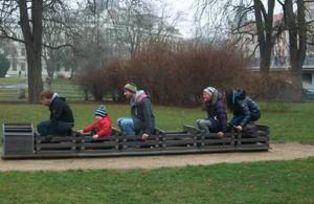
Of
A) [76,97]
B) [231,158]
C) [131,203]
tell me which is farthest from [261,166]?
[76,97]

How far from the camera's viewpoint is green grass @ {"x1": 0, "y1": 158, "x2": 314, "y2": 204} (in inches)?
308

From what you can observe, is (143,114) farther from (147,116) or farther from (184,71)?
(184,71)

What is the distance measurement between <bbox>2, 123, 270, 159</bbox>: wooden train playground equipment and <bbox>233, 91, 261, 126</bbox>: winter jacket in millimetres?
278

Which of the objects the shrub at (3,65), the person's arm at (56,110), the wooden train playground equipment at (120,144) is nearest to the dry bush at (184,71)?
the wooden train playground equipment at (120,144)

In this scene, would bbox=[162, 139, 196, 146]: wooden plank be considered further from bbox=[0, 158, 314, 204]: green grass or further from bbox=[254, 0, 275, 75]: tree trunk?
bbox=[254, 0, 275, 75]: tree trunk

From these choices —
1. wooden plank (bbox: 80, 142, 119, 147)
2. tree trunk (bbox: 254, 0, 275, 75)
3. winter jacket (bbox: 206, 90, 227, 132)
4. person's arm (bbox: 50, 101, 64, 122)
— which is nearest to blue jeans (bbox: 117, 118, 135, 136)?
wooden plank (bbox: 80, 142, 119, 147)

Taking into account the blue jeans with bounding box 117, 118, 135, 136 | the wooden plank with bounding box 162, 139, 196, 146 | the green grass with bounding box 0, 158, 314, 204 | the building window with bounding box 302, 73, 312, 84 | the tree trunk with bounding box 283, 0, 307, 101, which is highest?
the tree trunk with bounding box 283, 0, 307, 101

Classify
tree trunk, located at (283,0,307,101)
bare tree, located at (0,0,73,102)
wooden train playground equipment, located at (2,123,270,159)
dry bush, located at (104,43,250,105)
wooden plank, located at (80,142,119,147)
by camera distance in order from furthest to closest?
tree trunk, located at (283,0,307,101)
bare tree, located at (0,0,73,102)
dry bush, located at (104,43,250,105)
wooden plank, located at (80,142,119,147)
wooden train playground equipment, located at (2,123,270,159)

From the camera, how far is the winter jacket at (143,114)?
12.1 m

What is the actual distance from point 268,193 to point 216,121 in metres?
4.44

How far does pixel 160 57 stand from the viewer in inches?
1214

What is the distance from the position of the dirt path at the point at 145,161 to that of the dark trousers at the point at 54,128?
0.67 m

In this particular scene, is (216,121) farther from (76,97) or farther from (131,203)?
(76,97)

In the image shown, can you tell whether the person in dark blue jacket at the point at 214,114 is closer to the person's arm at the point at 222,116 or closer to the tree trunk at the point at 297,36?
the person's arm at the point at 222,116
